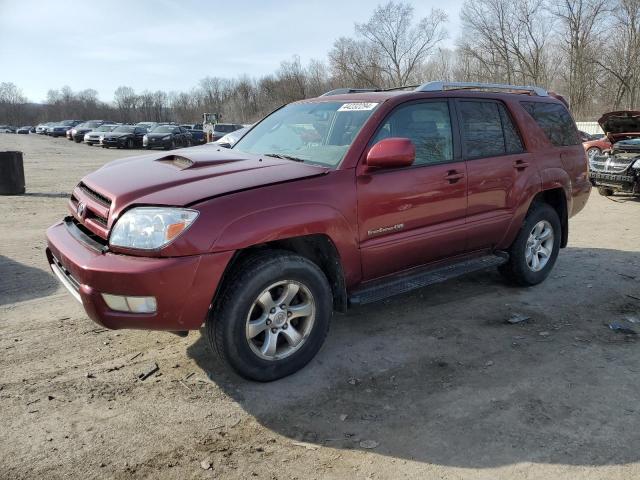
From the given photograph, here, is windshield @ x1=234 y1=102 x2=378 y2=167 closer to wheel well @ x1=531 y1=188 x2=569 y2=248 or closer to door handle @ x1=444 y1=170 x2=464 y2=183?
door handle @ x1=444 y1=170 x2=464 y2=183

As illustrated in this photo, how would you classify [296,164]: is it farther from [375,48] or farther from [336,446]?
[375,48]

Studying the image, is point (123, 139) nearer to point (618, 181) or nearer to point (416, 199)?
point (618, 181)

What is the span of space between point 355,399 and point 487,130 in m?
2.74

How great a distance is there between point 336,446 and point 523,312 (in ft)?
8.41

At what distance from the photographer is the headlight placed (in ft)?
9.36

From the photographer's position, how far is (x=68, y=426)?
2.84 meters

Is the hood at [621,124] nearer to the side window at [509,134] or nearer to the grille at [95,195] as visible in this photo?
the side window at [509,134]

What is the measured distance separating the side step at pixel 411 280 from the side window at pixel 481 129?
3.08 ft

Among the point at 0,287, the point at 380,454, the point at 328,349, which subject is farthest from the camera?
the point at 0,287

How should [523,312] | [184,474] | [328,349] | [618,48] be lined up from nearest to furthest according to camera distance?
1. [184,474]
2. [328,349]
3. [523,312]
4. [618,48]

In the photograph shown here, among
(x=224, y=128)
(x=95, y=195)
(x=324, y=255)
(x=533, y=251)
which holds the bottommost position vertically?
(x=533, y=251)

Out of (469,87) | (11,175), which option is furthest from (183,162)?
(11,175)

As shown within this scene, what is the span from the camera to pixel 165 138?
98.5ft

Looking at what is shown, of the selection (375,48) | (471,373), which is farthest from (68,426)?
(375,48)
